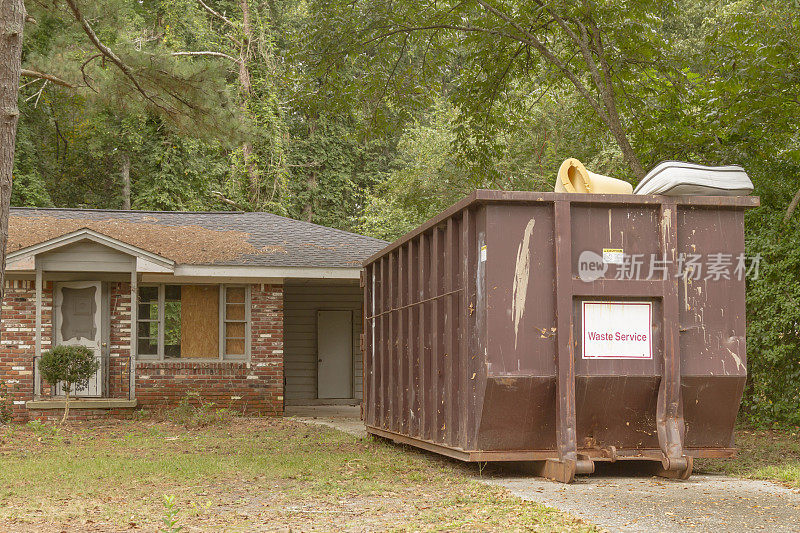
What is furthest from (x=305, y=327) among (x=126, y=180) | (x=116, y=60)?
(x=126, y=180)

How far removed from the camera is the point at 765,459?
9.28 m

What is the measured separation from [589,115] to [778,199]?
527 cm

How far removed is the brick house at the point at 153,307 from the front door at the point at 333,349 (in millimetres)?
3073

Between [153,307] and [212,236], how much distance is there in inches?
83.9

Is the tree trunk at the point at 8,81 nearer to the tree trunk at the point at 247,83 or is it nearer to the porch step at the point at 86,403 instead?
the porch step at the point at 86,403

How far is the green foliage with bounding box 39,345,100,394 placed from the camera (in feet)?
48.5

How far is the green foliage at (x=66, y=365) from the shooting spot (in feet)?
48.5

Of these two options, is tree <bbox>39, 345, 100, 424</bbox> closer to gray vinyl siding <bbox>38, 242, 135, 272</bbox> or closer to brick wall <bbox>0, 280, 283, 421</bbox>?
brick wall <bbox>0, 280, 283, 421</bbox>

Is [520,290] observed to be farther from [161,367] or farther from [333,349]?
[333,349]

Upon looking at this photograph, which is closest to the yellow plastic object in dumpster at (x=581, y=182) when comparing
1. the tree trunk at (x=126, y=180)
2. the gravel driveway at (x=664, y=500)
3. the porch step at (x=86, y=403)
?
the gravel driveway at (x=664, y=500)

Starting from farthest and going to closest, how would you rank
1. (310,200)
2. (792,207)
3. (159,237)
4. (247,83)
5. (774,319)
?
(310,200) < (247,83) < (159,237) < (774,319) < (792,207)

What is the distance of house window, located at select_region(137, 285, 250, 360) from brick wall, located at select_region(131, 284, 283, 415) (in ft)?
0.85

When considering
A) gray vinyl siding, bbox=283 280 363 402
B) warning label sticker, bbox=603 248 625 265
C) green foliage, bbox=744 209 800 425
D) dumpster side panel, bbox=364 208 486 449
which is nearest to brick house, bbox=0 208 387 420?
gray vinyl siding, bbox=283 280 363 402

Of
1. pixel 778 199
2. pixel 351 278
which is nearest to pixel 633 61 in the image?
pixel 778 199
